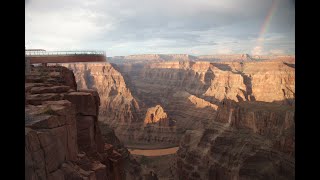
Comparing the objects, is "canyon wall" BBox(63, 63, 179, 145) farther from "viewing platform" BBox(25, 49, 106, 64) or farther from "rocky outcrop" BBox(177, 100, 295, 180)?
"viewing platform" BBox(25, 49, 106, 64)

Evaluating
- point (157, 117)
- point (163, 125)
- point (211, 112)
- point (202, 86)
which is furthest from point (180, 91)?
point (163, 125)

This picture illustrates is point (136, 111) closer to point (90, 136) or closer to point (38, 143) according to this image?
point (90, 136)

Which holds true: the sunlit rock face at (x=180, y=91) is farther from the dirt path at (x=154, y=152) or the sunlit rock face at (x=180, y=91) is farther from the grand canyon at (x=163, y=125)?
the dirt path at (x=154, y=152)

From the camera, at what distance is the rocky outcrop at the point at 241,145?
29.6 m

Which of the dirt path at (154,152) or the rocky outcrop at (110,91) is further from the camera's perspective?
the rocky outcrop at (110,91)

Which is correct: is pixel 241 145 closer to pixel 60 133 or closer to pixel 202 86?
pixel 60 133

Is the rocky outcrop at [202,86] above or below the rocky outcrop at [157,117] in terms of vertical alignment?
above

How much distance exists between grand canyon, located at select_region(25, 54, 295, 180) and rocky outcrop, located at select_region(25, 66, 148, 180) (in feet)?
0.14

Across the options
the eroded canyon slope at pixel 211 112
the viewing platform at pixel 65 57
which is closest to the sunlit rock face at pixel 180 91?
the eroded canyon slope at pixel 211 112

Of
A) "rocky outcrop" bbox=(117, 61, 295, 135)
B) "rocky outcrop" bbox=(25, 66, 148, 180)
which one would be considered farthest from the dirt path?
"rocky outcrop" bbox=(25, 66, 148, 180)

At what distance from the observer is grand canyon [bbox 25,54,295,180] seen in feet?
44.4

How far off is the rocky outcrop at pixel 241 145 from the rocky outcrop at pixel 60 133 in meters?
13.6

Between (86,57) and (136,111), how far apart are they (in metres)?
51.2

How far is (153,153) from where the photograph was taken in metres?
54.0
